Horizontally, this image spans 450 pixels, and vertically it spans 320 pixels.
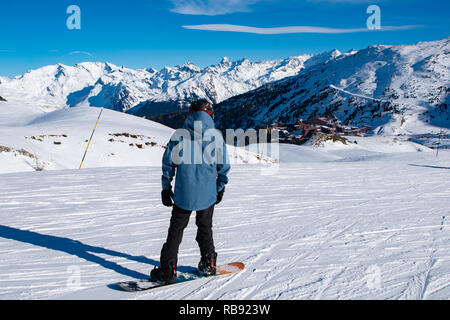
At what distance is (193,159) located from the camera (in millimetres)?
3828

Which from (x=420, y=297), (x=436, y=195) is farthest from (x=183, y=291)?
(x=436, y=195)

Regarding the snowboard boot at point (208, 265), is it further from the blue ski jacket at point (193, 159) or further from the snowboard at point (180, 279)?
the blue ski jacket at point (193, 159)

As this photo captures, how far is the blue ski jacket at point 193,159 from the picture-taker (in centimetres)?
381

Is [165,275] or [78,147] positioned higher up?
[78,147]

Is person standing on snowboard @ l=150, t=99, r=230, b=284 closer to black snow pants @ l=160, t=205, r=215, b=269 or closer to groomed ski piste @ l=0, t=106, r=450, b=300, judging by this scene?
black snow pants @ l=160, t=205, r=215, b=269

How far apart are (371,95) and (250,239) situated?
422 ft

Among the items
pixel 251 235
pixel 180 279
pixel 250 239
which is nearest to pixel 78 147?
pixel 251 235

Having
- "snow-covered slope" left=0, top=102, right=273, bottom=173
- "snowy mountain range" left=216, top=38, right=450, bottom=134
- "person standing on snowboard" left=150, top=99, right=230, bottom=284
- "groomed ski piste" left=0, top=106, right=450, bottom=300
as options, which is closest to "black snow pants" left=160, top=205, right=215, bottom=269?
"person standing on snowboard" left=150, top=99, right=230, bottom=284

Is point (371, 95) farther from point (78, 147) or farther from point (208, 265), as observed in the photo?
point (208, 265)

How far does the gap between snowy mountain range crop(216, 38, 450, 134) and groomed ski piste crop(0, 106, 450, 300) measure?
87.3 m

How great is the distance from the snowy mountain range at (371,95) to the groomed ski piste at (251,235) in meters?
87.3

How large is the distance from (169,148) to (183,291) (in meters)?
1.64

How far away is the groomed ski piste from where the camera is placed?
396cm

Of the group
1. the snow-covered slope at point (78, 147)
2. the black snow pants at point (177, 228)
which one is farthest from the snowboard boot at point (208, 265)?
the snow-covered slope at point (78, 147)
